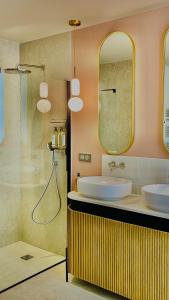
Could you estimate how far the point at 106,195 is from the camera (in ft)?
8.76

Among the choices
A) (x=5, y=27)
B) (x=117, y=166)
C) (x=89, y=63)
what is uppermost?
(x=5, y=27)

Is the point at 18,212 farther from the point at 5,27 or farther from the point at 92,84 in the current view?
the point at 5,27

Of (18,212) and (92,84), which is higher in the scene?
(92,84)

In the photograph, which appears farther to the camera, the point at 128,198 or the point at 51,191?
the point at 51,191

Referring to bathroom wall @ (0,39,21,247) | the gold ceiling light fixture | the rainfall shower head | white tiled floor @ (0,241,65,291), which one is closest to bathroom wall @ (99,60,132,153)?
the gold ceiling light fixture

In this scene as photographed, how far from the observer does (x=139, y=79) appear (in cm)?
289

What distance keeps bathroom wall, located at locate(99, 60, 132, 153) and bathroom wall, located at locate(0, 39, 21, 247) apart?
122cm

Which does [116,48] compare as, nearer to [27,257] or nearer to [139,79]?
[139,79]

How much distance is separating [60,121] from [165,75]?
4.23 feet

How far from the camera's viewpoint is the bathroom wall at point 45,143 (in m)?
3.52

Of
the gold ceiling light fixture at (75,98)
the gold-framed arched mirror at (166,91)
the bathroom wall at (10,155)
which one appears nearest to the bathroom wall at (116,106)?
the gold ceiling light fixture at (75,98)

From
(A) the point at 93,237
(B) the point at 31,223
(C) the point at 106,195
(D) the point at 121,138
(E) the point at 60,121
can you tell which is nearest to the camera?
(C) the point at 106,195

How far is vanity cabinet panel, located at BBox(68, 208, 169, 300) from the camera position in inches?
96.4

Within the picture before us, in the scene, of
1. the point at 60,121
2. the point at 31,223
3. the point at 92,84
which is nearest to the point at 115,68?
the point at 92,84
